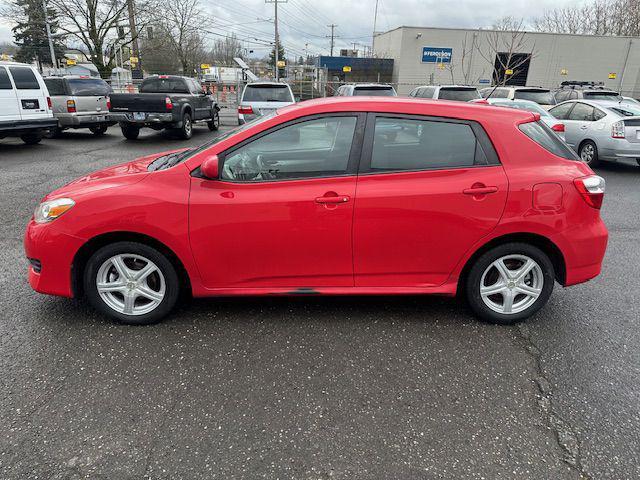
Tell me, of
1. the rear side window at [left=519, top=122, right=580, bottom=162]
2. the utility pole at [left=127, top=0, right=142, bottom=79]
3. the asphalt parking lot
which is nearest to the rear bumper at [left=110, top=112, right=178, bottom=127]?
the asphalt parking lot

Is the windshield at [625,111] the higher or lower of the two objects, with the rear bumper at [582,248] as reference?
higher

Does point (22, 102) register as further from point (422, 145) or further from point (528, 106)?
point (528, 106)

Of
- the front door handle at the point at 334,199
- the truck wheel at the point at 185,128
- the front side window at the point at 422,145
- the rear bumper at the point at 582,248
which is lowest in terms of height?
the truck wheel at the point at 185,128

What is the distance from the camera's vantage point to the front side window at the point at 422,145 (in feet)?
10.9

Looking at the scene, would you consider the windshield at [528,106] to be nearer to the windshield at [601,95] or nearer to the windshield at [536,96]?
the windshield at [536,96]

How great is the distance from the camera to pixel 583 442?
2.40 m

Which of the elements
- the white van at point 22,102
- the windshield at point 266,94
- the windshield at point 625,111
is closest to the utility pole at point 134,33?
the windshield at point 266,94

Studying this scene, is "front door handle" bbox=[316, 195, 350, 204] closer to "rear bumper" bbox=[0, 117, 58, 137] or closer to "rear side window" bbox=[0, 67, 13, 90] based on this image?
"rear bumper" bbox=[0, 117, 58, 137]

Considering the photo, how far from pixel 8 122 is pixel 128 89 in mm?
15811

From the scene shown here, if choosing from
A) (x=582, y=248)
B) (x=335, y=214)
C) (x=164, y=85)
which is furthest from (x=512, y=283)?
(x=164, y=85)

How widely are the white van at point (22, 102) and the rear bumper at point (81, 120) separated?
1.98 metres

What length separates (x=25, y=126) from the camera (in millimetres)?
11281

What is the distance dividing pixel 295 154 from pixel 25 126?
425 inches

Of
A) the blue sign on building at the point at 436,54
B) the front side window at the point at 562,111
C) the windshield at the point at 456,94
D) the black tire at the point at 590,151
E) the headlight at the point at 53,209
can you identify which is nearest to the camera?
the headlight at the point at 53,209
